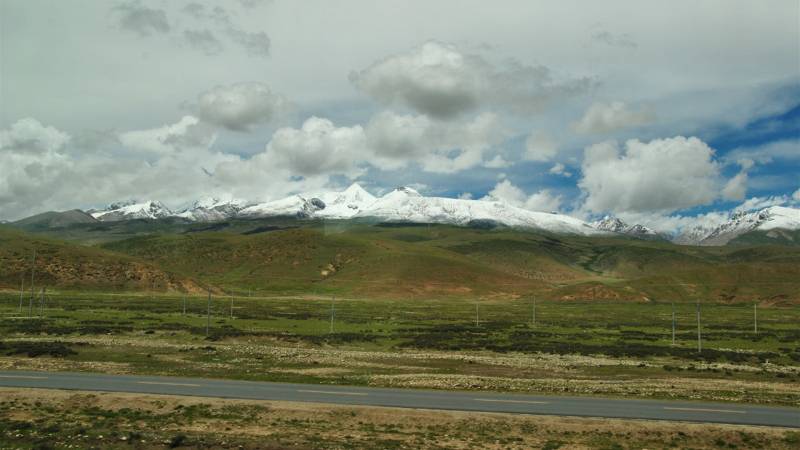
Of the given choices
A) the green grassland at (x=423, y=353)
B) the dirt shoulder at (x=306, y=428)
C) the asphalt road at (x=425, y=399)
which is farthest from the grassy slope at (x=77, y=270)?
the dirt shoulder at (x=306, y=428)

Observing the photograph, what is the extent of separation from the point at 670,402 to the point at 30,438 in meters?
30.9

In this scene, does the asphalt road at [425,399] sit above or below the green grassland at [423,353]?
above

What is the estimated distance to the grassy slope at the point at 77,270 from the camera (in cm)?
16450

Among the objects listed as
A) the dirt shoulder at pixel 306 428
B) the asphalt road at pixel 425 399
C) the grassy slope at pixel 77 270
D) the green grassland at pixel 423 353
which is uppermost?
the grassy slope at pixel 77 270

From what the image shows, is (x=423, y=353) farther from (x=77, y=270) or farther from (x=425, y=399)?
(x=77, y=270)

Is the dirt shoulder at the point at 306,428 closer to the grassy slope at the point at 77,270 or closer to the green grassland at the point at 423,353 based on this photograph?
the green grassland at the point at 423,353

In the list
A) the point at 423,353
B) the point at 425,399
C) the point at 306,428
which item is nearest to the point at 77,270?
the point at 423,353

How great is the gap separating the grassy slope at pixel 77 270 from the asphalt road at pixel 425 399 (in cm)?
14279

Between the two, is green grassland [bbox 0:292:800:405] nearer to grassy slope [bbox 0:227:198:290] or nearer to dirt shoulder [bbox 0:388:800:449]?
dirt shoulder [bbox 0:388:800:449]

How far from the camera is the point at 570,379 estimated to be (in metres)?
43.7

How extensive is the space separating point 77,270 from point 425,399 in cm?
16960

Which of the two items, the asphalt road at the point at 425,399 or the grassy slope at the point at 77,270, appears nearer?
the asphalt road at the point at 425,399

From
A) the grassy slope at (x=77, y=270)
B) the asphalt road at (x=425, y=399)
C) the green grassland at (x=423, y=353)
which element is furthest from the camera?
the grassy slope at (x=77, y=270)

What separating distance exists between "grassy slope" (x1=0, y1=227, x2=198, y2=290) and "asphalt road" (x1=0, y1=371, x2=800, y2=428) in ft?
468
